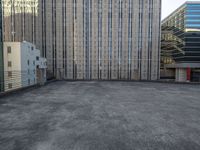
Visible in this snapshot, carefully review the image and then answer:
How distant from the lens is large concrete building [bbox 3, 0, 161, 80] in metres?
38.1

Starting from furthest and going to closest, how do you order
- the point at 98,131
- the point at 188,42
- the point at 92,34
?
the point at 92,34 < the point at 188,42 < the point at 98,131

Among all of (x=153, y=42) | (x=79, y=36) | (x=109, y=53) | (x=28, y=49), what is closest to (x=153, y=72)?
(x=153, y=42)

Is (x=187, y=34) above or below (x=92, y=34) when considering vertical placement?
below

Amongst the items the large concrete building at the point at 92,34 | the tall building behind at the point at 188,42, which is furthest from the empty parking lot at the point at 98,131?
the tall building behind at the point at 188,42

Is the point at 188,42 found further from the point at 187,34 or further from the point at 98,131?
the point at 98,131

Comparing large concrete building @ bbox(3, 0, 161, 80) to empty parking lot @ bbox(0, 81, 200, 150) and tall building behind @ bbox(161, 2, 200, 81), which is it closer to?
tall building behind @ bbox(161, 2, 200, 81)

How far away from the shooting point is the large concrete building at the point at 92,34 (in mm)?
38125

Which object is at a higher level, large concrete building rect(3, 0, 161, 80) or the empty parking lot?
large concrete building rect(3, 0, 161, 80)

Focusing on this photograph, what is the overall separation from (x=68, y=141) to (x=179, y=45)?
45.9m

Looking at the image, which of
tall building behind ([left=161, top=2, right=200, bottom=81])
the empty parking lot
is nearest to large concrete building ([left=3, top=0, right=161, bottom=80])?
tall building behind ([left=161, top=2, right=200, bottom=81])

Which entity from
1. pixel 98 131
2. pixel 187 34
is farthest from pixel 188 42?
pixel 98 131

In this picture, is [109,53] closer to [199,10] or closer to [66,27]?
[66,27]

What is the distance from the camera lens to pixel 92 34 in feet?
128

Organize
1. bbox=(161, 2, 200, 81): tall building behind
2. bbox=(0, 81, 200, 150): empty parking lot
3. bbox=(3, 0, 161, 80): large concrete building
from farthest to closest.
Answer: bbox=(3, 0, 161, 80): large concrete building < bbox=(161, 2, 200, 81): tall building behind < bbox=(0, 81, 200, 150): empty parking lot
